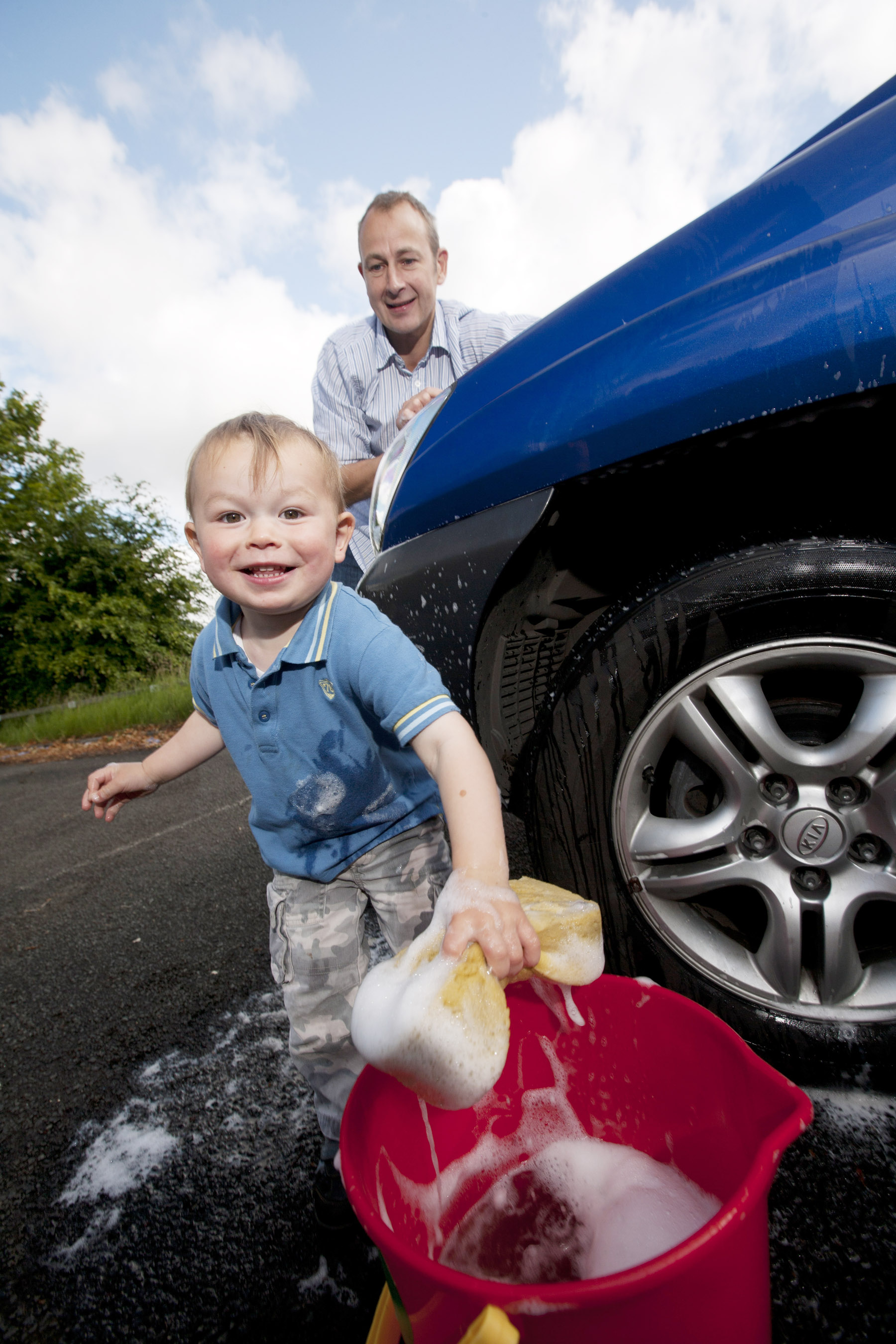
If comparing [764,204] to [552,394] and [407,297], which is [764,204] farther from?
[407,297]

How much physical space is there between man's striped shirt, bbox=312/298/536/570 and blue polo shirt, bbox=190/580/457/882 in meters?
1.32

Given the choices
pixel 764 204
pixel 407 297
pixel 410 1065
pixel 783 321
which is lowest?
pixel 410 1065

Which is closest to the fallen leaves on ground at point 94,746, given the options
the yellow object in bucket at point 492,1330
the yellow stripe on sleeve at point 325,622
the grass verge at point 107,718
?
the grass verge at point 107,718

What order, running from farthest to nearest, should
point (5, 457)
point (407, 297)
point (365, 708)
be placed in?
1. point (5, 457)
2. point (407, 297)
3. point (365, 708)

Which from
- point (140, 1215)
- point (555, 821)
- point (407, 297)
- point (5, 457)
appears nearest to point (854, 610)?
point (555, 821)

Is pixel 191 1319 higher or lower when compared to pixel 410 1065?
lower

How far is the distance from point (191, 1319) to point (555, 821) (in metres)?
0.92

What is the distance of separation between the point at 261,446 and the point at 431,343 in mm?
1665

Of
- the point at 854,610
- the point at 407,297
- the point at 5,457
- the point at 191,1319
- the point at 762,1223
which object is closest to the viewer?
the point at 762,1223

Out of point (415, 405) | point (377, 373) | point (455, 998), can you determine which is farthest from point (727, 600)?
point (377, 373)

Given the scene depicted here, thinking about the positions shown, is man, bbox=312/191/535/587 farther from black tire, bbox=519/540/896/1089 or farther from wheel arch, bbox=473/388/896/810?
black tire, bbox=519/540/896/1089

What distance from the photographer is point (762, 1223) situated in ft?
1.86

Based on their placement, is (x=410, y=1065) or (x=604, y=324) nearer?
(x=410, y=1065)

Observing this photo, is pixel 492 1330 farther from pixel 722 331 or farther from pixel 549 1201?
pixel 722 331
